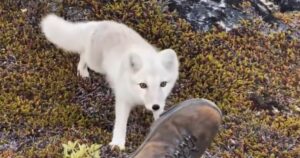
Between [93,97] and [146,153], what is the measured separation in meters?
1.60

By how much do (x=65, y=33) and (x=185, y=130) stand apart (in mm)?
2111

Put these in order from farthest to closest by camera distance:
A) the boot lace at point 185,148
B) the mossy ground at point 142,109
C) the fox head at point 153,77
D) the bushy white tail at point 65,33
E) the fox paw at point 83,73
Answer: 1. the bushy white tail at point 65,33
2. the fox paw at point 83,73
3. the mossy ground at point 142,109
4. the fox head at point 153,77
5. the boot lace at point 185,148

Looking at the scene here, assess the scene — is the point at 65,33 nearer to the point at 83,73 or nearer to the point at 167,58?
the point at 83,73

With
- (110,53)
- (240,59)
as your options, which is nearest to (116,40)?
(110,53)

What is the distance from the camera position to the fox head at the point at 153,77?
4.77 m

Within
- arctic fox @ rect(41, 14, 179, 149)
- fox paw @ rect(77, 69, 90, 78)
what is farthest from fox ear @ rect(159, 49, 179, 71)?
fox paw @ rect(77, 69, 90, 78)

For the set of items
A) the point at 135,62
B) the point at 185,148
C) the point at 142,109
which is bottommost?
the point at 142,109

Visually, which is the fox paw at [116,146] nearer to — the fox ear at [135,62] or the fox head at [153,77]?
the fox head at [153,77]

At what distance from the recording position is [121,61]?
17.3 feet

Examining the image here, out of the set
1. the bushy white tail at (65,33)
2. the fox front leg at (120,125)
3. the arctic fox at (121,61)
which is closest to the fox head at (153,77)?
the arctic fox at (121,61)

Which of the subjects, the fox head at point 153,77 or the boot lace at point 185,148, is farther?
the fox head at point 153,77

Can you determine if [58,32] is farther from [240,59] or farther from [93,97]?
[240,59]

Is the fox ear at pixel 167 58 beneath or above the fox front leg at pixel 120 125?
above

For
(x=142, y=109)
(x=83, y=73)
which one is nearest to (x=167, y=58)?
(x=142, y=109)
